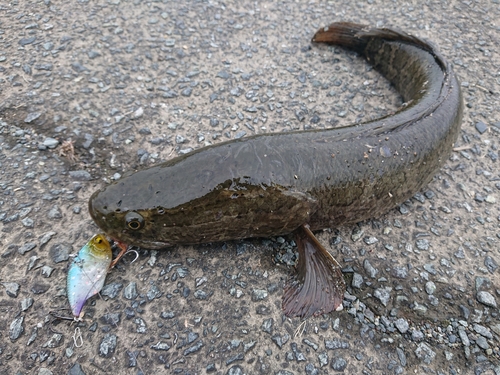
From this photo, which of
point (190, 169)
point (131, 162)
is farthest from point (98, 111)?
point (190, 169)

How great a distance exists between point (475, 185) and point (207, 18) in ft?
11.2

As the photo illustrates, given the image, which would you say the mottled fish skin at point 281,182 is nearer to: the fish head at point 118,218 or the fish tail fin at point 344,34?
the fish head at point 118,218

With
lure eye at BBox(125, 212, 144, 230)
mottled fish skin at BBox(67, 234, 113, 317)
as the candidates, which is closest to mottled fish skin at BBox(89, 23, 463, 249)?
lure eye at BBox(125, 212, 144, 230)

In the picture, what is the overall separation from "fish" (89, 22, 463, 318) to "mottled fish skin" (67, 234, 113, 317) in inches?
5.9

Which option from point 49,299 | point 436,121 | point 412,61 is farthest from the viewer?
point 412,61

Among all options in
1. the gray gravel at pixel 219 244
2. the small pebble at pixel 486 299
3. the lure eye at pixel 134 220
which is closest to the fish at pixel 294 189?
the lure eye at pixel 134 220

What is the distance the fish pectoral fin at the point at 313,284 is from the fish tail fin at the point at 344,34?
2.60 m

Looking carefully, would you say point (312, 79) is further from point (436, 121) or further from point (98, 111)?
point (98, 111)

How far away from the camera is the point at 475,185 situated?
3.20 m

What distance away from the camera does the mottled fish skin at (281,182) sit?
237 centimetres

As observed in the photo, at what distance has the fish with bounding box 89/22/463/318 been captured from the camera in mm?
2373

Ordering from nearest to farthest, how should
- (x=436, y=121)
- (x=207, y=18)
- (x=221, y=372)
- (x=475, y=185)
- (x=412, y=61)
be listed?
(x=221, y=372) → (x=436, y=121) → (x=475, y=185) → (x=412, y=61) → (x=207, y=18)

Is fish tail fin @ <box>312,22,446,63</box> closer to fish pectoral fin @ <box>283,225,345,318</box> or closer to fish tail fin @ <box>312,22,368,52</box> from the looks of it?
fish tail fin @ <box>312,22,368,52</box>

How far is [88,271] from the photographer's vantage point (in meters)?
2.35
